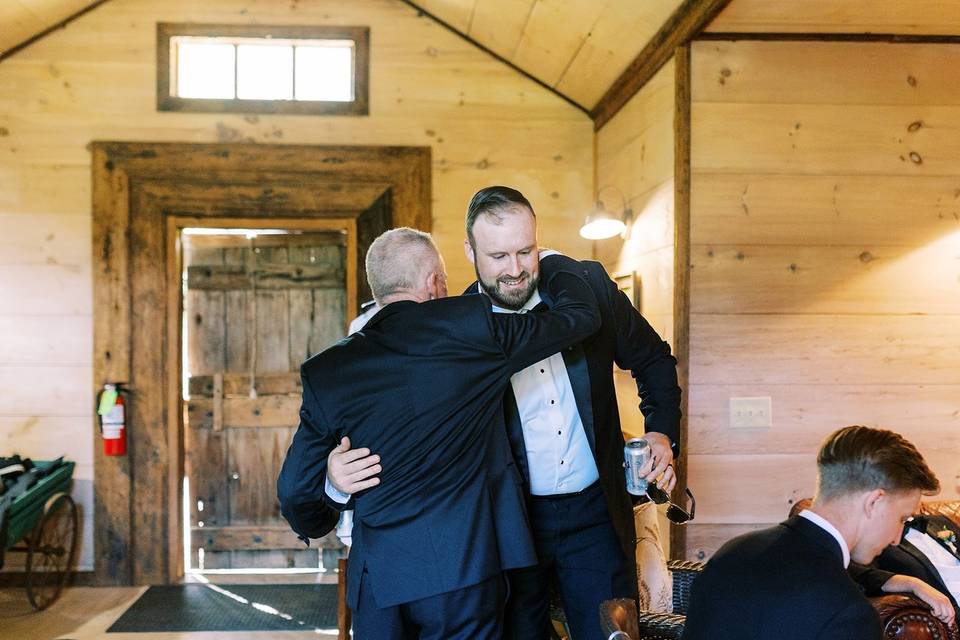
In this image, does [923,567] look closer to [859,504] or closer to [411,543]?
[859,504]

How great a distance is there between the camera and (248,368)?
4730 mm

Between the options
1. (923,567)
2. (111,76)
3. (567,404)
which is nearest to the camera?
(567,404)

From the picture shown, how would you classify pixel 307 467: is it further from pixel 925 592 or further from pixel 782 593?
pixel 925 592

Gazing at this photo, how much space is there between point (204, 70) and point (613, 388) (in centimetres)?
336

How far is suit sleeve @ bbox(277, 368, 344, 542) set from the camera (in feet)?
5.55

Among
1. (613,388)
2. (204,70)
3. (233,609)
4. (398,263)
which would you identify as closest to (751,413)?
(613,388)

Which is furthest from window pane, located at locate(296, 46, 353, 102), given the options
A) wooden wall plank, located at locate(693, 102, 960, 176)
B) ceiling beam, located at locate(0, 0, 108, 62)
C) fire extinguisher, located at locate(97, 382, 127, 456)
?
wooden wall plank, located at locate(693, 102, 960, 176)

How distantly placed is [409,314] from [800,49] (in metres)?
2.14

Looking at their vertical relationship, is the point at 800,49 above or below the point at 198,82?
below

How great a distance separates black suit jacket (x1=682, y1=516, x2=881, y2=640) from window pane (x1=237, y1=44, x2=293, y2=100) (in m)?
3.59

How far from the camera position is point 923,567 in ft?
7.98

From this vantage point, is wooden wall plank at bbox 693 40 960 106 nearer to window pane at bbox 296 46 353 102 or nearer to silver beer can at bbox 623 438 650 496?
silver beer can at bbox 623 438 650 496

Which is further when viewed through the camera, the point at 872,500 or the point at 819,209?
the point at 819,209

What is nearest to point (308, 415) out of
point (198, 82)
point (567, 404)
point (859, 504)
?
point (567, 404)
